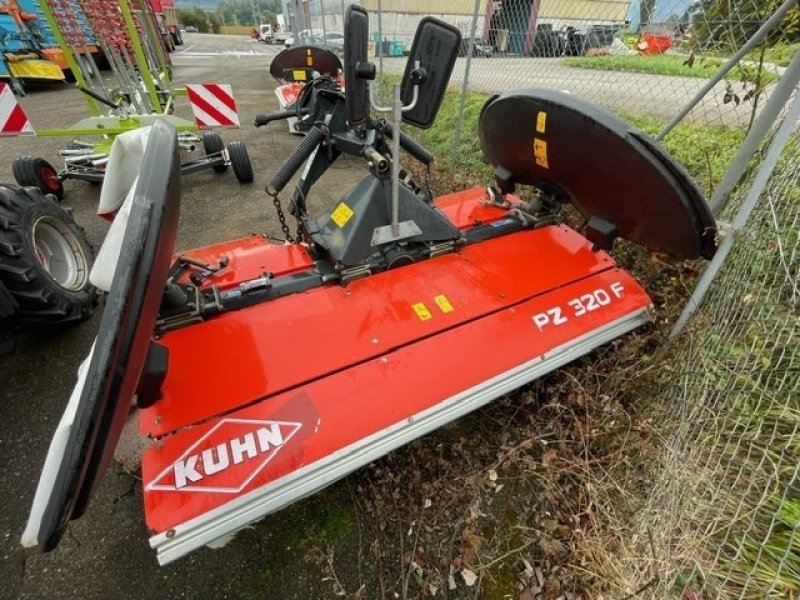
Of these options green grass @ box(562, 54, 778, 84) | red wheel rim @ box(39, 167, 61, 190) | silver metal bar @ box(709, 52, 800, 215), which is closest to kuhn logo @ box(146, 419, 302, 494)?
silver metal bar @ box(709, 52, 800, 215)

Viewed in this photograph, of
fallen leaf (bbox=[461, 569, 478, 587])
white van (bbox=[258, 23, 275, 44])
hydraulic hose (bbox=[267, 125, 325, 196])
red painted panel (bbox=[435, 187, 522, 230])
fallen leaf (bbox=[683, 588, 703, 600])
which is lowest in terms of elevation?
white van (bbox=[258, 23, 275, 44])

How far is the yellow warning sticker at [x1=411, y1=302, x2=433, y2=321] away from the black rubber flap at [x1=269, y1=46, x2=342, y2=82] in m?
4.08

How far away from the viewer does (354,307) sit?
191 centimetres

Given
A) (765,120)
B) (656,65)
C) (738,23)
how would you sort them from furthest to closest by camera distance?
(656,65) < (738,23) < (765,120)

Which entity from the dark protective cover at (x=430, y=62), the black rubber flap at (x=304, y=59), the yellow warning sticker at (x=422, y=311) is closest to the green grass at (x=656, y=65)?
the dark protective cover at (x=430, y=62)

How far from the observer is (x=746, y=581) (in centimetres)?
130

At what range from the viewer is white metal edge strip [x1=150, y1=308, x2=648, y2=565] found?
1.18 meters

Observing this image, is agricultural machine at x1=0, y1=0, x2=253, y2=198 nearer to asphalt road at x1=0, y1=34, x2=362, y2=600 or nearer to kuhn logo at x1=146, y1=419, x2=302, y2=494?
asphalt road at x1=0, y1=34, x2=362, y2=600

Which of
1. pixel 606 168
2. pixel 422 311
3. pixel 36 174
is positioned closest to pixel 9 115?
pixel 36 174

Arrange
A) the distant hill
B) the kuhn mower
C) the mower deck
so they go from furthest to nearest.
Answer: the distant hill → the mower deck → the kuhn mower

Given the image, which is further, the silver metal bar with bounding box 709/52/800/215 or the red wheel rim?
the red wheel rim

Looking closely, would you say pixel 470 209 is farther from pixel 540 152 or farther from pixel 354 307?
pixel 354 307

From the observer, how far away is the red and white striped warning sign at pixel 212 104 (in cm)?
439

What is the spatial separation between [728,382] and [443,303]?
4.54ft
